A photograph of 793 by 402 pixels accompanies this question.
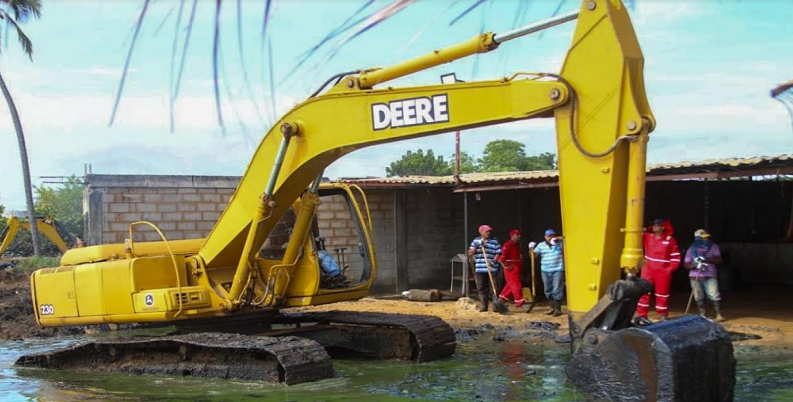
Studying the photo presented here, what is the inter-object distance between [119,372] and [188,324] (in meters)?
0.89

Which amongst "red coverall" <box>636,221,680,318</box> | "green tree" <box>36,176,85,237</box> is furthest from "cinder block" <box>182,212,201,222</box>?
"green tree" <box>36,176,85,237</box>

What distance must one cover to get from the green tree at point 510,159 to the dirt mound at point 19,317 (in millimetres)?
32853

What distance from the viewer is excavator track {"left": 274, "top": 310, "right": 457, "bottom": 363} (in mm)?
9625

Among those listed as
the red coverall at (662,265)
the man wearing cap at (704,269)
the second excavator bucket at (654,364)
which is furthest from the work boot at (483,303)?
the second excavator bucket at (654,364)

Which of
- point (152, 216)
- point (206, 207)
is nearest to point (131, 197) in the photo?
point (152, 216)

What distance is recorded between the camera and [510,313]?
15031 mm

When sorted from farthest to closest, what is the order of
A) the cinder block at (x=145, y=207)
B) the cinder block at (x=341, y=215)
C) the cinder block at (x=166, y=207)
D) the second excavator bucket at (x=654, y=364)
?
1. the cinder block at (x=341, y=215)
2. the cinder block at (x=166, y=207)
3. the cinder block at (x=145, y=207)
4. the second excavator bucket at (x=654, y=364)

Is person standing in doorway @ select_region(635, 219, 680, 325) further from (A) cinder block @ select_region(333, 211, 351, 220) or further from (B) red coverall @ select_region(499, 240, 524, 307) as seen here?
(A) cinder block @ select_region(333, 211, 351, 220)

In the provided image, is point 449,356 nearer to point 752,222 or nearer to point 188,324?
point 188,324

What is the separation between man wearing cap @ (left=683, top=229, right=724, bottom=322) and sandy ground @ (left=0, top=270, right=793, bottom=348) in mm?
454

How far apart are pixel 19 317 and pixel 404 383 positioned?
9.39 metres

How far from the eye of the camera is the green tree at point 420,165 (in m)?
50.7

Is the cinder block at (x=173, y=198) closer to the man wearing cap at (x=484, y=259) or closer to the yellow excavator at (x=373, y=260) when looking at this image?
the man wearing cap at (x=484, y=259)

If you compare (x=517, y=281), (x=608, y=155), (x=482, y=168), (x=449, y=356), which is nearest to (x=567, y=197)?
(x=608, y=155)
